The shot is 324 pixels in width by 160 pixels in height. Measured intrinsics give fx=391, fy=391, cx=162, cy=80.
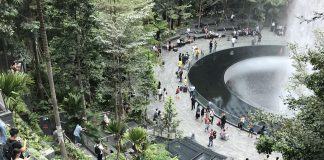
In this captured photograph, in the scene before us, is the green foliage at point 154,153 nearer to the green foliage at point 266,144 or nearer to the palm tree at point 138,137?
the palm tree at point 138,137

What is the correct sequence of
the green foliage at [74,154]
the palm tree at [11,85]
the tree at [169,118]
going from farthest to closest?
the tree at [169,118]
the green foliage at [74,154]
the palm tree at [11,85]

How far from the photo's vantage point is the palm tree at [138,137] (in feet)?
44.5

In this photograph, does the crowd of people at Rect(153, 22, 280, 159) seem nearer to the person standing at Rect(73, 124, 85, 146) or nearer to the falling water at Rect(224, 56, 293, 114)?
the falling water at Rect(224, 56, 293, 114)

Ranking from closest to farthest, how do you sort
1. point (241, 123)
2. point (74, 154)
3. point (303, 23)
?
point (74, 154)
point (241, 123)
point (303, 23)

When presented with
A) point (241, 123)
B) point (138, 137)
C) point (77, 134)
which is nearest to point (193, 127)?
point (241, 123)

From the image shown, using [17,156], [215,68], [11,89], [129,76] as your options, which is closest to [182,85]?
[215,68]

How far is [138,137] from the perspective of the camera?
13.7m

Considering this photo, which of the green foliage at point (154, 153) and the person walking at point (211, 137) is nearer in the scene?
the green foliage at point (154, 153)

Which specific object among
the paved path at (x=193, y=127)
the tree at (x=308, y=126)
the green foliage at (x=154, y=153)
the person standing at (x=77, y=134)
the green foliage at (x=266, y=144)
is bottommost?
the paved path at (x=193, y=127)

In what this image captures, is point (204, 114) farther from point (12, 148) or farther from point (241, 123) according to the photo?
point (12, 148)

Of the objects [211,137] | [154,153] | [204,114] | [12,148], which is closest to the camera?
[12,148]

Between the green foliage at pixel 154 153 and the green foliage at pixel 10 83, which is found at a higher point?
the green foliage at pixel 10 83

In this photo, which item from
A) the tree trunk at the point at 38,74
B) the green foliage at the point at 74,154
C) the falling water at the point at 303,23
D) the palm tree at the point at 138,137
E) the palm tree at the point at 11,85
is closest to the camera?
the palm tree at the point at 138,137

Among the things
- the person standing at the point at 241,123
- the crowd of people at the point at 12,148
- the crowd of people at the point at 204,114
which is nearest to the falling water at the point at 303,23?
the crowd of people at the point at 204,114
